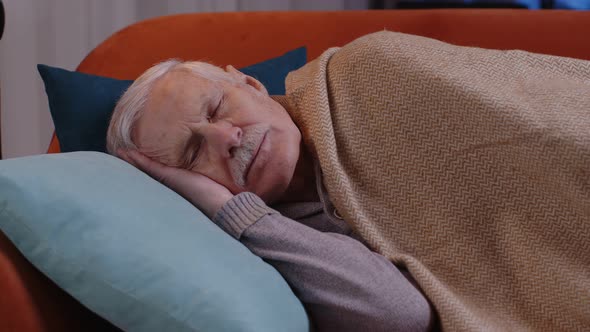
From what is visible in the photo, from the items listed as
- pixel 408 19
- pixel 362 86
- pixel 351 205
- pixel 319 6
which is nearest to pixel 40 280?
pixel 351 205

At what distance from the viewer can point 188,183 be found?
4.49ft

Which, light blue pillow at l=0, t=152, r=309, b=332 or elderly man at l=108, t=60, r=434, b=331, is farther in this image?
elderly man at l=108, t=60, r=434, b=331

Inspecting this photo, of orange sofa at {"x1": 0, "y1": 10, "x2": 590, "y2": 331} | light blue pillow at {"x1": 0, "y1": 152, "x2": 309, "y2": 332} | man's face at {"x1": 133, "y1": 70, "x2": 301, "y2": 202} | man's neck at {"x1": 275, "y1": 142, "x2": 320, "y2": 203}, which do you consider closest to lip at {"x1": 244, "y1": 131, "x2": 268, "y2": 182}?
man's face at {"x1": 133, "y1": 70, "x2": 301, "y2": 202}

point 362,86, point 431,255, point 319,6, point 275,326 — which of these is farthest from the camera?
point 319,6

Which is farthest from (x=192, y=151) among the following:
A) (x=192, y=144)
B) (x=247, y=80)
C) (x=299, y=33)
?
(x=299, y=33)

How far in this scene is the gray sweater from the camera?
1.14m

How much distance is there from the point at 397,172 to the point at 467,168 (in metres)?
0.12

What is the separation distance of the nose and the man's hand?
2.3 inches

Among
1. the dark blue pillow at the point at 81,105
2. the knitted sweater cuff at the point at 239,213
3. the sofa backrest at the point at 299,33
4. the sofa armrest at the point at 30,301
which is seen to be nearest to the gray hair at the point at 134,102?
the dark blue pillow at the point at 81,105

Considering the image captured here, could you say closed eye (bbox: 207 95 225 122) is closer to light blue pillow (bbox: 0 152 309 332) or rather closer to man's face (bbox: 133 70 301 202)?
man's face (bbox: 133 70 301 202)

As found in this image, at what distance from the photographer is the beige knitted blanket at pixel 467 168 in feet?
3.92

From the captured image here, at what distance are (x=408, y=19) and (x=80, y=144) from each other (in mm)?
902

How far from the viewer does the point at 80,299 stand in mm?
1071

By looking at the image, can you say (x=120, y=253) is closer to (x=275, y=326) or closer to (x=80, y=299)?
(x=80, y=299)
